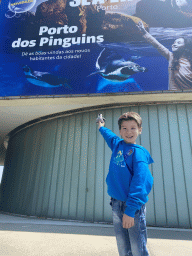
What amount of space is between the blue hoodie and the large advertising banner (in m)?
3.84

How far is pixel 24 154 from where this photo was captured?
675 cm

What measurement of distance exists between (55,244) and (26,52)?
5.61m

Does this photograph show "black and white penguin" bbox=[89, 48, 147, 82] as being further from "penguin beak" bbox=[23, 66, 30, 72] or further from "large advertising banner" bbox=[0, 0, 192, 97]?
"penguin beak" bbox=[23, 66, 30, 72]

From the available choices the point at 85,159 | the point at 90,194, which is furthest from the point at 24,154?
the point at 90,194

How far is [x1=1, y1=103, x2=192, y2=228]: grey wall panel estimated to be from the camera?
4.44m

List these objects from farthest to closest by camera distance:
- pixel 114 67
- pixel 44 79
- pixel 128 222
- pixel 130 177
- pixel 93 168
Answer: pixel 44 79 < pixel 114 67 < pixel 93 168 < pixel 130 177 < pixel 128 222

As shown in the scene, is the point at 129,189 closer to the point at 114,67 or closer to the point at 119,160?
the point at 119,160

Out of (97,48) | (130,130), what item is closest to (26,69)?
(97,48)

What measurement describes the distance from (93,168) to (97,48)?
360 cm

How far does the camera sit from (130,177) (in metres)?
1.28

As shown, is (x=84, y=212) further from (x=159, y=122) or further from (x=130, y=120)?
(x=130, y=120)

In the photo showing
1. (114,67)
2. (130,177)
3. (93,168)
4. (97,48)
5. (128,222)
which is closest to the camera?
(128,222)

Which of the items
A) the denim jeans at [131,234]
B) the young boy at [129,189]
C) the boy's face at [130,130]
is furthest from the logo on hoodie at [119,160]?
the denim jeans at [131,234]

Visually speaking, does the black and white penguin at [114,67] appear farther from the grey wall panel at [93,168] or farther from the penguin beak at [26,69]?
the penguin beak at [26,69]
